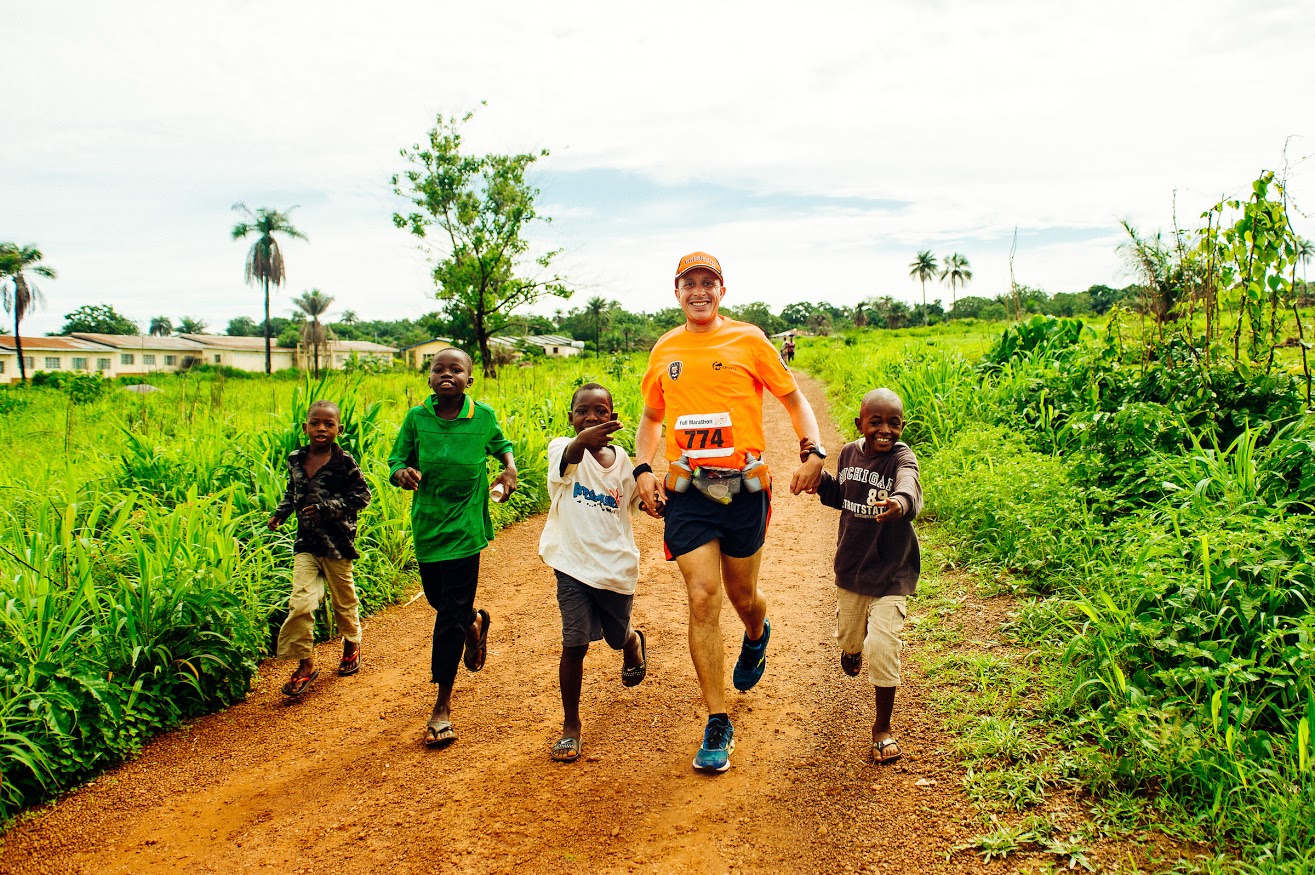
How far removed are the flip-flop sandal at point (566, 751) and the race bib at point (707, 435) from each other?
4.50 feet

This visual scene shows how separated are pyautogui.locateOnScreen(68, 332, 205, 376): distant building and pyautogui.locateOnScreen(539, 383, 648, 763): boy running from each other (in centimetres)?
6033

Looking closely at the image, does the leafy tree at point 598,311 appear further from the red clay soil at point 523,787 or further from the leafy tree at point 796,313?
the red clay soil at point 523,787

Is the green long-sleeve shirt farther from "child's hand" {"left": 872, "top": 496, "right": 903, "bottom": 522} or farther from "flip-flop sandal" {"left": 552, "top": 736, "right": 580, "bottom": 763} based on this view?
"child's hand" {"left": 872, "top": 496, "right": 903, "bottom": 522}

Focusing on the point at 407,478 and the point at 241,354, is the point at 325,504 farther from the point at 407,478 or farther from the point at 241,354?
the point at 241,354

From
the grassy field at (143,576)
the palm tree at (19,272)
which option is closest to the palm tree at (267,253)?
the palm tree at (19,272)

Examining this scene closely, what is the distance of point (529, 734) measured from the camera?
3645 mm

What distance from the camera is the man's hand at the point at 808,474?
323 cm

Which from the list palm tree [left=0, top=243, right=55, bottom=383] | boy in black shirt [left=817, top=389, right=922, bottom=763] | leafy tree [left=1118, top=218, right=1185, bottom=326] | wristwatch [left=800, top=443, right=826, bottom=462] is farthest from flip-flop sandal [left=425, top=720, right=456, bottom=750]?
palm tree [left=0, top=243, right=55, bottom=383]

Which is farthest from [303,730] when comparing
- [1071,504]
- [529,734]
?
[1071,504]

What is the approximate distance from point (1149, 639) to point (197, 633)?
4530mm

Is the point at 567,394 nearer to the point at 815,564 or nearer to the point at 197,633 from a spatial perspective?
the point at 815,564

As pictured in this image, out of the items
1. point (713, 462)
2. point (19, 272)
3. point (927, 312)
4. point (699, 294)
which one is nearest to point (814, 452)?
point (713, 462)

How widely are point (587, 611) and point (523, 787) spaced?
76 cm

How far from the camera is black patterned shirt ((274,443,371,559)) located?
13.8ft
